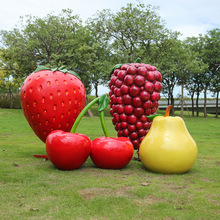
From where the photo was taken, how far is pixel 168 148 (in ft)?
15.0

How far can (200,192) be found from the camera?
3.67m

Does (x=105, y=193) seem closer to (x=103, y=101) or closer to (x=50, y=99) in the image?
(x=103, y=101)

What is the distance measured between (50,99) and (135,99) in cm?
168

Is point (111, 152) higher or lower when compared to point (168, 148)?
lower

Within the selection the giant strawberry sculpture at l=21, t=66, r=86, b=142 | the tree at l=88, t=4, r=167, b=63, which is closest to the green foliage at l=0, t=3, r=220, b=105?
the tree at l=88, t=4, r=167, b=63

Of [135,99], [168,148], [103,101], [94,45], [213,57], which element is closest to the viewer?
[168,148]

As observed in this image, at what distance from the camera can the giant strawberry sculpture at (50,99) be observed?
210 inches

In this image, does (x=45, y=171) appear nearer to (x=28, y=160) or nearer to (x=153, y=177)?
(x=28, y=160)

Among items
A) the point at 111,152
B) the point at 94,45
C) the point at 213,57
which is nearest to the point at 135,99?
the point at 111,152

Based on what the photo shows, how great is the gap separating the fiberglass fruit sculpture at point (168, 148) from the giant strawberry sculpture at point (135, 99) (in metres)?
0.46

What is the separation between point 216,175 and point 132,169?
1479 millimetres

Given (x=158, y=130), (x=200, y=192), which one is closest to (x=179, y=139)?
(x=158, y=130)

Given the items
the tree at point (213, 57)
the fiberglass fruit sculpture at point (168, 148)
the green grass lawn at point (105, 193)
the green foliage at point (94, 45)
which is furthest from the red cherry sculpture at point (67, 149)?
the tree at point (213, 57)

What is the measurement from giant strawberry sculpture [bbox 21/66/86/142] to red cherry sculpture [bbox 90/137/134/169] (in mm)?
984
